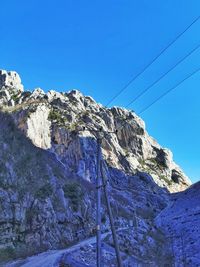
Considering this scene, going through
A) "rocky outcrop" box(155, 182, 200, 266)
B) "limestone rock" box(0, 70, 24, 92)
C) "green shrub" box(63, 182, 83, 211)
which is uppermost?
"limestone rock" box(0, 70, 24, 92)

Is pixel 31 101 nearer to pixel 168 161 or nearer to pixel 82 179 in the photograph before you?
pixel 82 179

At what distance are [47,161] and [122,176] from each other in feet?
80.5

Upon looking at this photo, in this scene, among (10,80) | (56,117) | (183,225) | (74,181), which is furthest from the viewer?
(10,80)

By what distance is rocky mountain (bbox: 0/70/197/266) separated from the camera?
34062 mm

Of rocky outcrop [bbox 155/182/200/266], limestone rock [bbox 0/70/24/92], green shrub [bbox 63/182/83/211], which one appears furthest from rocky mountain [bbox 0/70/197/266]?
rocky outcrop [bbox 155/182/200/266]

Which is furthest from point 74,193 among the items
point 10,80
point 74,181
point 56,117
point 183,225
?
point 10,80

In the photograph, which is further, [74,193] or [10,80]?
[10,80]

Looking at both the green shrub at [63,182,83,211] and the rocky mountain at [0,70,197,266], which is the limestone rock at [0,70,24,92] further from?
the green shrub at [63,182,83,211]

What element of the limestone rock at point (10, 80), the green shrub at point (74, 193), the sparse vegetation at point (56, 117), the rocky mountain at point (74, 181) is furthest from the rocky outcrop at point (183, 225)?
the limestone rock at point (10, 80)

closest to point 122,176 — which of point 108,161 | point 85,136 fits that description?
point 108,161

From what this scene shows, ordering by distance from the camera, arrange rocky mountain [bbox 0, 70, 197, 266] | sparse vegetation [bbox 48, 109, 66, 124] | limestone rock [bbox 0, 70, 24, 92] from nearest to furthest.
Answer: rocky mountain [bbox 0, 70, 197, 266]
sparse vegetation [bbox 48, 109, 66, 124]
limestone rock [bbox 0, 70, 24, 92]

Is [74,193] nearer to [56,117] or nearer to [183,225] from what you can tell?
[183,225]

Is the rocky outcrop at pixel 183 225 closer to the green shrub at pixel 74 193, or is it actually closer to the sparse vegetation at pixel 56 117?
the green shrub at pixel 74 193

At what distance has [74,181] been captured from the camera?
51.8 metres
